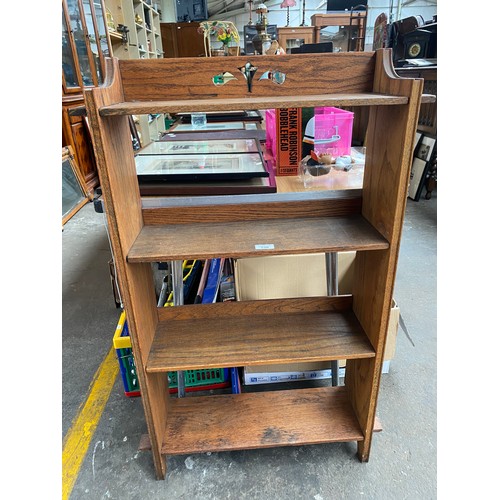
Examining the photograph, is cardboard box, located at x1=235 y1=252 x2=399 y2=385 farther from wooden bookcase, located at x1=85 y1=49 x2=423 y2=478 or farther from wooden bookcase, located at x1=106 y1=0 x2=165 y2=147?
wooden bookcase, located at x1=106 y1=0 x2=165 y2=147

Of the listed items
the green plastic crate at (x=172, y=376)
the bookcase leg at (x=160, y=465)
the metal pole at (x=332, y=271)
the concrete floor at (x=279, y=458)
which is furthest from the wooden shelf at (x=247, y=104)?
the concrete floor at (x=279, y=458)

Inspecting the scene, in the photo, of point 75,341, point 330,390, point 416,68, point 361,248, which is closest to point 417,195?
point 416,68

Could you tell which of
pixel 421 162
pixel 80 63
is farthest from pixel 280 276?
pixel 80 63

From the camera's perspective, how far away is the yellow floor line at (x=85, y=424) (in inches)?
53.4

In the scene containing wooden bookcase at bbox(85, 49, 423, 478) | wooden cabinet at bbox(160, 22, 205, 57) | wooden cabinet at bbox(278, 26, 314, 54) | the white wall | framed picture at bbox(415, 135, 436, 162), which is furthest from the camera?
the white wall

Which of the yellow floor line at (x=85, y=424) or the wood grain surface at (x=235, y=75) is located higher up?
the wood grain surface at (x=235, y=75)

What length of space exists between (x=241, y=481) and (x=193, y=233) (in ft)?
3.02

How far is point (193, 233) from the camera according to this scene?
1.11 meters

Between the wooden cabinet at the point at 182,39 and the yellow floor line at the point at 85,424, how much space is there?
347 inches

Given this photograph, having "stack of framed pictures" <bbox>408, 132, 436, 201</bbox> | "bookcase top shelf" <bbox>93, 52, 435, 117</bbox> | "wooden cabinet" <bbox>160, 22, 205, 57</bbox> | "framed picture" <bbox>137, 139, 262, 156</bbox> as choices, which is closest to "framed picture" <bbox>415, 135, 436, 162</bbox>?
"stack of framed pictures" <bbox>408, 132, 436, 201</bbox>

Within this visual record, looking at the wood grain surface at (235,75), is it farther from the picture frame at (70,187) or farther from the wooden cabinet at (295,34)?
the wooden cabinet at (295,34)

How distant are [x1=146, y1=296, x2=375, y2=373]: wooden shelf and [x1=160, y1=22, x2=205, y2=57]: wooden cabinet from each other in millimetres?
9008

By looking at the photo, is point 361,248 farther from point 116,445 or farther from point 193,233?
point 116,445

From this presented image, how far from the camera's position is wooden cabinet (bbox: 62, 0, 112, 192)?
3693mm
